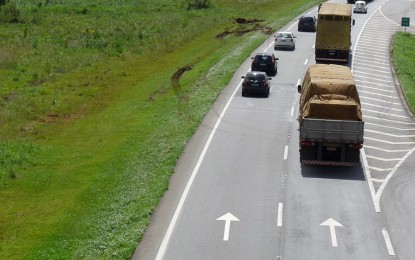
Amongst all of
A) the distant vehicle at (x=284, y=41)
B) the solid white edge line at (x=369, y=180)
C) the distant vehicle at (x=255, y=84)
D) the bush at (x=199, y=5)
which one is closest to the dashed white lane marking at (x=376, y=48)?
the distant vehicle at (x=284, y=41)

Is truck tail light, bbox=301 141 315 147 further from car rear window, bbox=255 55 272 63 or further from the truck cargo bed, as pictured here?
car rear window, bbox=255 55 272 63

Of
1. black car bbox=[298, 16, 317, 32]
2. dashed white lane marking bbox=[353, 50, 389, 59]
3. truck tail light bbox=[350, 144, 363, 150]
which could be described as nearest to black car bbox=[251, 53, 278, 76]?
dashed white lane marking bbox=[353, 50, 389, 59]

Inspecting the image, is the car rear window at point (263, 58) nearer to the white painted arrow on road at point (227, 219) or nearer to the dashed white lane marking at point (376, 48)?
the dashed white lane marking at point (376, 48)

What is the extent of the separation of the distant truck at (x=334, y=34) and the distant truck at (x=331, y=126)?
25.6 meters

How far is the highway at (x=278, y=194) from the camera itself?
30234mm

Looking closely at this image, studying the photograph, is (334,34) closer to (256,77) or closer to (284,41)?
(284,41)

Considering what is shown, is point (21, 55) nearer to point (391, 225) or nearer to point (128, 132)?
point (128, 132)

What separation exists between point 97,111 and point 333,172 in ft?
73.3

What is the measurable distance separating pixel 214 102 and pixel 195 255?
25.2 m

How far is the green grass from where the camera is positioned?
58594 millimetres

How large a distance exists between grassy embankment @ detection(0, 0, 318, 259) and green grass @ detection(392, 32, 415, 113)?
13.4m

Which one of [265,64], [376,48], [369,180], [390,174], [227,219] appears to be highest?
[227,219]

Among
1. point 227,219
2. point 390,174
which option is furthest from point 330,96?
point 227,219

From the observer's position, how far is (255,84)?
55.3 meters
